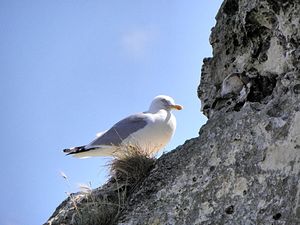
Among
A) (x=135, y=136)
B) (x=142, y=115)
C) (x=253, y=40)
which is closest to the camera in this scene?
(x=253, y=40)

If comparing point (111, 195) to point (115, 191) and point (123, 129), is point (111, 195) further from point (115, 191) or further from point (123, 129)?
point (123, 129)

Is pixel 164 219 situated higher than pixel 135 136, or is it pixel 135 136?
pixel 135 136

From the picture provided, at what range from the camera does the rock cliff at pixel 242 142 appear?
3764 millimetres

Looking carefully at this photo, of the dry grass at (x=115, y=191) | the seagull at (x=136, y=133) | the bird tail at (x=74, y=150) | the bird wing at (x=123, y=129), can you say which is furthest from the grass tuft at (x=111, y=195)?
the bird tail at (x=74, y=150)

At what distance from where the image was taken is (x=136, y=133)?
8.29 m

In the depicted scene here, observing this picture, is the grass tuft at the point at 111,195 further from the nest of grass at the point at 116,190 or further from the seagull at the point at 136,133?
the seagull at the point at 136,133

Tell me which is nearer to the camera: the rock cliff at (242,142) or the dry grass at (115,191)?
the rock cliff at (242,142)

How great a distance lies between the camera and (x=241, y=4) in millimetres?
4621

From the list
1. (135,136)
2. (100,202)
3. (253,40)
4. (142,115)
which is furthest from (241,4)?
(142,115)

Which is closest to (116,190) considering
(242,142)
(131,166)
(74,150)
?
(131,166)

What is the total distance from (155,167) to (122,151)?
0.58 meters

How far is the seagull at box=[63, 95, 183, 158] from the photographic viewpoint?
8.43 meters

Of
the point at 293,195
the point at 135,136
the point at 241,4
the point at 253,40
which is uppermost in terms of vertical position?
the point at 135,136

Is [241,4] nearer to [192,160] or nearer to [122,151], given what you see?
[192,160]
